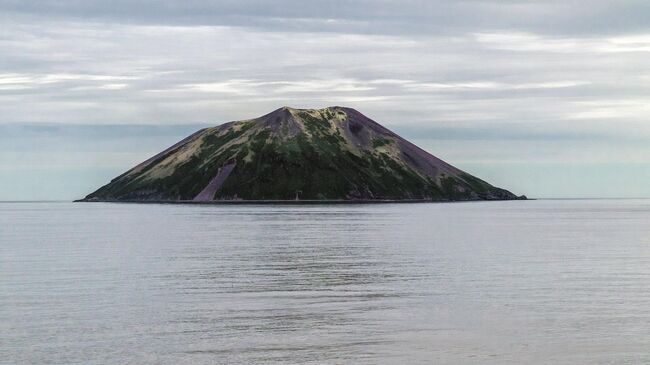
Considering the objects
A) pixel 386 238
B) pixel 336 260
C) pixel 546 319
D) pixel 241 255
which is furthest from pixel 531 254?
pixel 546 319

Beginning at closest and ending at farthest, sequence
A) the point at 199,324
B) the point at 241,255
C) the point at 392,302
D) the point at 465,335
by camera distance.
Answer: the point at 465,335, the point at 199,324, the point at 392,302, the point at 241,255

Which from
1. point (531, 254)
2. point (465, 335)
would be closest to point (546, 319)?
point (465, 335)

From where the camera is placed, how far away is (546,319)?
3956 cm

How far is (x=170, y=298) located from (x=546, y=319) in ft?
65.7

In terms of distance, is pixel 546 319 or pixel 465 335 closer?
pixel 465 335

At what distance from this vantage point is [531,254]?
81.9 m

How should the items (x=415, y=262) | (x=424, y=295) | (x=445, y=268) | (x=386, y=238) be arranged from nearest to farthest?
1. (x=424, y=295)
2. (x=445, y=268)
3. (x=415, y=262)
4. (x=386, y=238)

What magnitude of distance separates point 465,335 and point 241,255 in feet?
156

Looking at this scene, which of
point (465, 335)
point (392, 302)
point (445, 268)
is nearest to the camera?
point (465, 335)

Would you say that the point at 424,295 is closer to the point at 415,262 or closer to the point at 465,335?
the point at 465,335

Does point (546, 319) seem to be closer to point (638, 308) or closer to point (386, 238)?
point (638, 308)

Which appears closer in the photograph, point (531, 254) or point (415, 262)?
point (415, 262)

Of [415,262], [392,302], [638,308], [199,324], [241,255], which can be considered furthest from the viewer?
[241,255]

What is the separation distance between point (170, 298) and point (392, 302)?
39.4 ft
